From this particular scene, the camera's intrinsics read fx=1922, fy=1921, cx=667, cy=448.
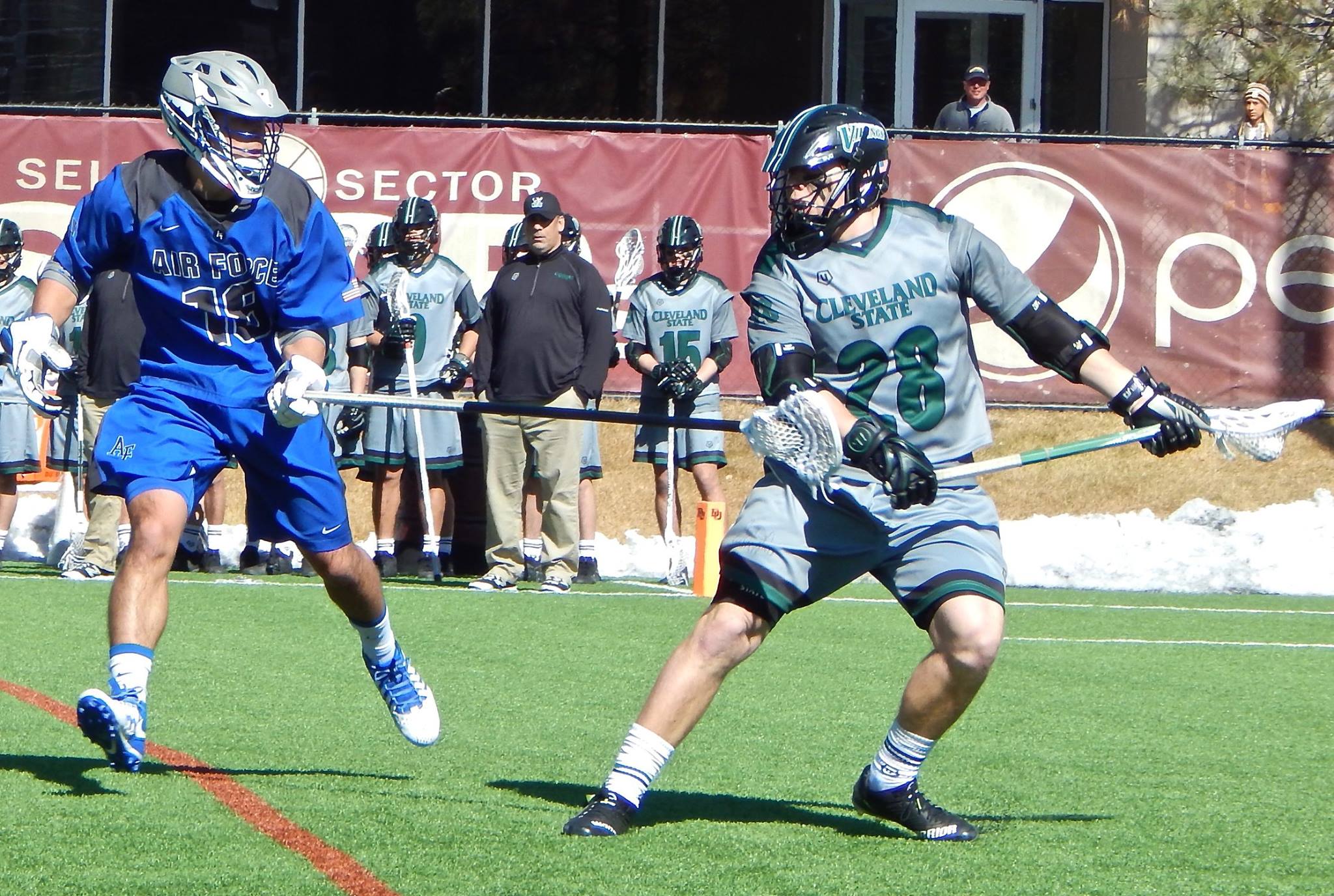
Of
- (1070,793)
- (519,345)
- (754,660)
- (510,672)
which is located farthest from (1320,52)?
(1070,793)

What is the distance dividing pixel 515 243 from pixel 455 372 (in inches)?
34.2

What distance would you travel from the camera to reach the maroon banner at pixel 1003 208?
13.6 meters

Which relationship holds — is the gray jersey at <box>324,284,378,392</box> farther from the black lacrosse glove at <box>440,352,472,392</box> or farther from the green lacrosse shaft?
the green lacrosse shaft

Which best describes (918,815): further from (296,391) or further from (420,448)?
(420,448)

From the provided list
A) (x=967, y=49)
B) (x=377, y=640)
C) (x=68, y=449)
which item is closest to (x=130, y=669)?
(x=377, y=640)

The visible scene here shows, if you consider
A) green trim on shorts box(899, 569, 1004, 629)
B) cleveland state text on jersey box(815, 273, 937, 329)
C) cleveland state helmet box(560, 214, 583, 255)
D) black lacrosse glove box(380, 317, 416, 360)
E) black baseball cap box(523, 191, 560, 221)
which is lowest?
green trim on shorts box(899, 569, 1004, 629)

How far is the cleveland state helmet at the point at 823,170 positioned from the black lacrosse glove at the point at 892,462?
1.90 feet

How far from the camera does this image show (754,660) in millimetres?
8383

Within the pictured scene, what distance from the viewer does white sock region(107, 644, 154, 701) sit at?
5062 millimetres

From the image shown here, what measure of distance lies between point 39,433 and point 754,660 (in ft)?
19.4

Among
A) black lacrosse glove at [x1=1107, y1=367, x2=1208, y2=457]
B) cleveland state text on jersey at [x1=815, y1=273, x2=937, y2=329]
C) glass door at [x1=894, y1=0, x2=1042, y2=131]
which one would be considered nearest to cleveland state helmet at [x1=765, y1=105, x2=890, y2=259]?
cleveland state text on jersey at [x1=815, y1=273, x2=937, y2=329]

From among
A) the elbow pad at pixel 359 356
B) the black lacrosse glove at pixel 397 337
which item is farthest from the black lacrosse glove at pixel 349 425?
the black lacrosse glove at pixel 397 337

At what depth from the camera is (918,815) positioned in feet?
16.0

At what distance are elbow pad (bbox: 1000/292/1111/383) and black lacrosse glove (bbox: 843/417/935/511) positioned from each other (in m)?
0.54
